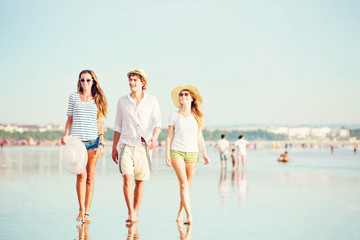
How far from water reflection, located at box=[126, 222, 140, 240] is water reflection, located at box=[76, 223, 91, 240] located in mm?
512

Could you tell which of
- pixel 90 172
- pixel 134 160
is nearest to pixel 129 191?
pixel 134 160

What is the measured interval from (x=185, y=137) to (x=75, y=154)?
155 cm

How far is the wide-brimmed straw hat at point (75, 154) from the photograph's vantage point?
8375 millimetres

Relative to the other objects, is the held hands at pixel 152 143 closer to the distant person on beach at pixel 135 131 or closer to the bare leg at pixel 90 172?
the distant person on beach at pixel 135 131

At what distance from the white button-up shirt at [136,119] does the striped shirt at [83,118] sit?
34 centimetres

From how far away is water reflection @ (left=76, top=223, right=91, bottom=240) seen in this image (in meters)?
7.63

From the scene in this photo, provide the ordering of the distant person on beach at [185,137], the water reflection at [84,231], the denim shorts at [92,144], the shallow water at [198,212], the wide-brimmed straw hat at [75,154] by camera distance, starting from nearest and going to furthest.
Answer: the water reflection at [84,231] → the shallow water at [198,212] → the wide-brimmed straw hat at [75,154] → the denim shorts at [92,144] → the distant person on beach at [185,137]

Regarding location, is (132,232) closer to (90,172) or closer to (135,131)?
(90,172)

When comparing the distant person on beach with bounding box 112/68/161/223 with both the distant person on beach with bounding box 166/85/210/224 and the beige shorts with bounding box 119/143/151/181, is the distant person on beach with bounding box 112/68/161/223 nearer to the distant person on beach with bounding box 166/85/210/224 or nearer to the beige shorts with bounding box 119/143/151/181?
the beige shorts with bounding box 119/143/151/181

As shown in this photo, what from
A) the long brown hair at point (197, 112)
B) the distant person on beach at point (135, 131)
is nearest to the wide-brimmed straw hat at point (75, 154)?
the distant person on beach at point (135, 131)

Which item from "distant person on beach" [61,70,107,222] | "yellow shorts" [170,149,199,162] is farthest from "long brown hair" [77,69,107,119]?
"yellow shorts" [170,149,199,162]

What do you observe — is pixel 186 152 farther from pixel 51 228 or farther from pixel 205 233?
pixel 51 228

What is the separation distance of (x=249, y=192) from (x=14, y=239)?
784 cm

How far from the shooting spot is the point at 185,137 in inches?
344
